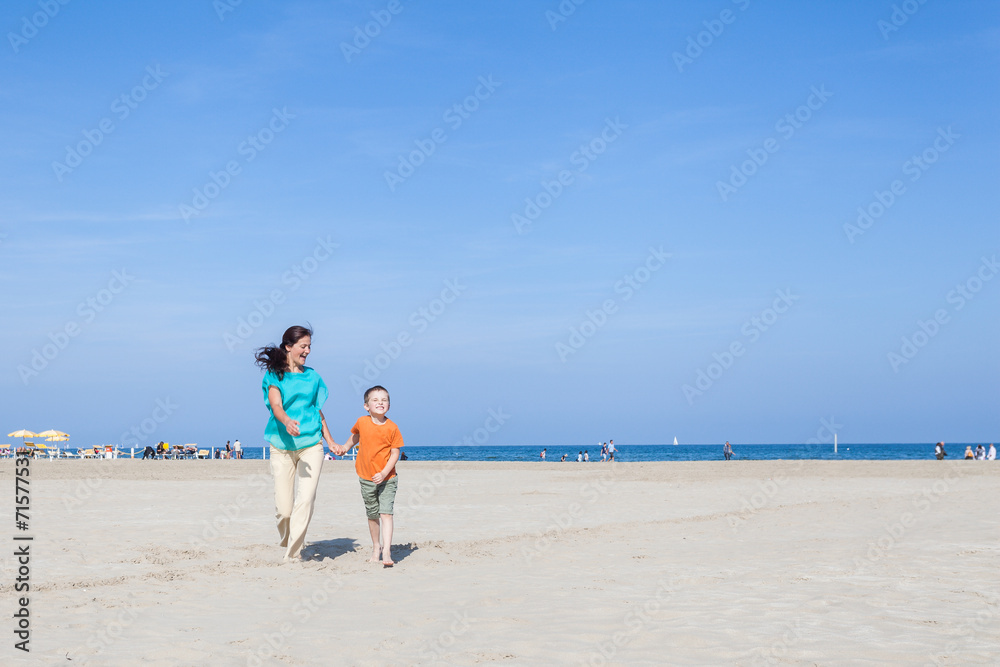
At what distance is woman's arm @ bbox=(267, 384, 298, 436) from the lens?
7.71 meters

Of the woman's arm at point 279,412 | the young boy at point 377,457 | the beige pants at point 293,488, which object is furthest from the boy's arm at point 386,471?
the woman's arm at point 279,412

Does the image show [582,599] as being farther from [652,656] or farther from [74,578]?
[74,578]

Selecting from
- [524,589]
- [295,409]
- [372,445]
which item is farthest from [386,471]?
[524,589]

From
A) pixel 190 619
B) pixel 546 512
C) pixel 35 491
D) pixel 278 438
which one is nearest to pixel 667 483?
pixel 546 512

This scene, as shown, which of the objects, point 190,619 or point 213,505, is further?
point 213,505

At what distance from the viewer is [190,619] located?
580 centimetres

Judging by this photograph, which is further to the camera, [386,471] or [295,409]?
[386,471]

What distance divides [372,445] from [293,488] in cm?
84

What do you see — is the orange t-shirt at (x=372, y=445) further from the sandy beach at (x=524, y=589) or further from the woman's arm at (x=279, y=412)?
the sandy beach at (x=524, y=589)

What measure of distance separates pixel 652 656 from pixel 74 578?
17.1 feet

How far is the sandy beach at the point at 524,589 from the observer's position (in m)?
4.98

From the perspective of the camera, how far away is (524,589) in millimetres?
6934

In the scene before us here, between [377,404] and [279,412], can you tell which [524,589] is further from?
[279,412]

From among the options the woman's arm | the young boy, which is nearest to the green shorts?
the young boy
